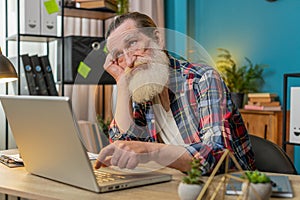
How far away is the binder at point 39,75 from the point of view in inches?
130

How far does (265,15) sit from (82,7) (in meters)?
1.41

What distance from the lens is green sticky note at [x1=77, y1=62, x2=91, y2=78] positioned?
140 cm

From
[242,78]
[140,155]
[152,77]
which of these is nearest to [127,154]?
[140,155]

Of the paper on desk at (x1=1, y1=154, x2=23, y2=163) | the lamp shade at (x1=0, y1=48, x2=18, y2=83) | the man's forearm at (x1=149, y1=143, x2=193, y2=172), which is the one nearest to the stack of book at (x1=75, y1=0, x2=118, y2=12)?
the lamp shade at (x1=0, y1=48, x2=18, y2=83)

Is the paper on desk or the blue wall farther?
the blue wall

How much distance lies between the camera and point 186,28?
445cm

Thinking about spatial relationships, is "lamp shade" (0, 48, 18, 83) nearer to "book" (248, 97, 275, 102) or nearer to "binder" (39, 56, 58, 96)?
"binder" (39, 56, 58, 96)

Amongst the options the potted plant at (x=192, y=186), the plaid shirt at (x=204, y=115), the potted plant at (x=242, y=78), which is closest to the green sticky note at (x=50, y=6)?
the potted plant at (x=242, y=78)

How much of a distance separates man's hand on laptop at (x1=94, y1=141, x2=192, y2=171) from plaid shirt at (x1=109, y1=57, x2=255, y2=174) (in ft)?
0.14

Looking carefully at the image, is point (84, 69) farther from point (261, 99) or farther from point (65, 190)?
point (261, 99)

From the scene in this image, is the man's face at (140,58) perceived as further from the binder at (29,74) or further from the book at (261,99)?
the book at (261,99)

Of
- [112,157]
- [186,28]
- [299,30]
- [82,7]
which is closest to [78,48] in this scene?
[82,7]

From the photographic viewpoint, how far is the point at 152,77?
1498 mm

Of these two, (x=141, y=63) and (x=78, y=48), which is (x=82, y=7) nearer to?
(x=78, y=48)
